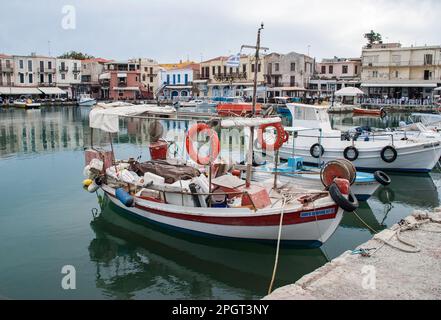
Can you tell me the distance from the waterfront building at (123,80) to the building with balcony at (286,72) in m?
25.6

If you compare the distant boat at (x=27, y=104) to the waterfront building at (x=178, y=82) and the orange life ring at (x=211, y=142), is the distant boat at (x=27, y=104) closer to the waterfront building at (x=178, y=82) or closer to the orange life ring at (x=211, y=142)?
the waterfront building at (x=178, y=82)

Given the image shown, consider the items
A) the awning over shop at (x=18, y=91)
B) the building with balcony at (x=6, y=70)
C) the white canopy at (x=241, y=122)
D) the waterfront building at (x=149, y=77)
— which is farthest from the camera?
the waterfront building at (x=149, y=77)

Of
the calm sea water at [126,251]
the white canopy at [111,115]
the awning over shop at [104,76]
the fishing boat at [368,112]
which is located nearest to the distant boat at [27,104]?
the awning over shop at [104,76]

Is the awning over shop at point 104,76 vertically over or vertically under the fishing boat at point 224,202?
over

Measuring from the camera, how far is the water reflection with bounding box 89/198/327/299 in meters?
9.71

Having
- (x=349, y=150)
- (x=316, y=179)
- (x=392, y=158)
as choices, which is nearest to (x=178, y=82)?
(x=349, y=150)

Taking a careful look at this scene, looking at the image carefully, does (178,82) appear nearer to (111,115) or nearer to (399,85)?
(399,85)

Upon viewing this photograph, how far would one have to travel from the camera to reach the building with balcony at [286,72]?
236 feet

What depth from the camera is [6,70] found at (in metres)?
81.1

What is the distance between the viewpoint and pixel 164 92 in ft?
272

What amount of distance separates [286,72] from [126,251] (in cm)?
6363
